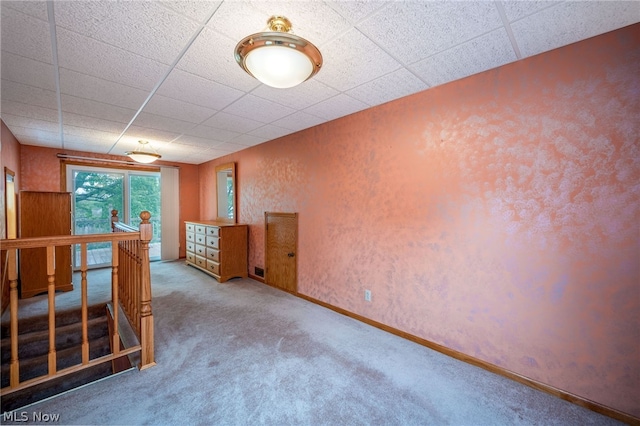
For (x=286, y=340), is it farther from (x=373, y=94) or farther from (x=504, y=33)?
(x=504, y=33)

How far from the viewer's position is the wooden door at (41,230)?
379 cm

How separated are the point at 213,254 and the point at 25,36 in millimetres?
3665

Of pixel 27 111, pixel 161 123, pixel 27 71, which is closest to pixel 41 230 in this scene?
pixel 27 111

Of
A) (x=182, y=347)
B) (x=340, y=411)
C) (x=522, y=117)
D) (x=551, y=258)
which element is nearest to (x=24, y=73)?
(x=182, y=347)

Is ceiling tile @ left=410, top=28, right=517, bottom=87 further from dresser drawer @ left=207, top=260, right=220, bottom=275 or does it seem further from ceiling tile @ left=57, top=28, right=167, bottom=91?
dresser drawer @ left=207, top=260, right=220, bottom=275

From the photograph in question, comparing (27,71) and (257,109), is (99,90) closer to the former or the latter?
(27,71)

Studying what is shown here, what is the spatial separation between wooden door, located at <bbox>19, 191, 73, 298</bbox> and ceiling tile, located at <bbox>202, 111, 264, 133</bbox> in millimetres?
2776

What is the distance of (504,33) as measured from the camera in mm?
1727

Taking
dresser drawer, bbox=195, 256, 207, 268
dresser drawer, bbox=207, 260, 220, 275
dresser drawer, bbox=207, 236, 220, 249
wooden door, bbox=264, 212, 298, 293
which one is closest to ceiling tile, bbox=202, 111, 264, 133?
wooden door, bbox=264, 212, 298, 293

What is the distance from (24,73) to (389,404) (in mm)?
3855

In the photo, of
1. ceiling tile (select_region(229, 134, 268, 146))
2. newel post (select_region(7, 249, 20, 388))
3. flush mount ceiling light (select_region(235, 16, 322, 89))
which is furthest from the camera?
ceiling tile (select_region(229, 134, 268, 146))

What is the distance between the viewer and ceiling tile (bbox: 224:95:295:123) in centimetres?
281

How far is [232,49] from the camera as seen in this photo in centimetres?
190

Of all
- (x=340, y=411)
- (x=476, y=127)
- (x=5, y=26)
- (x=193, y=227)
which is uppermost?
(x=5, y=26)
